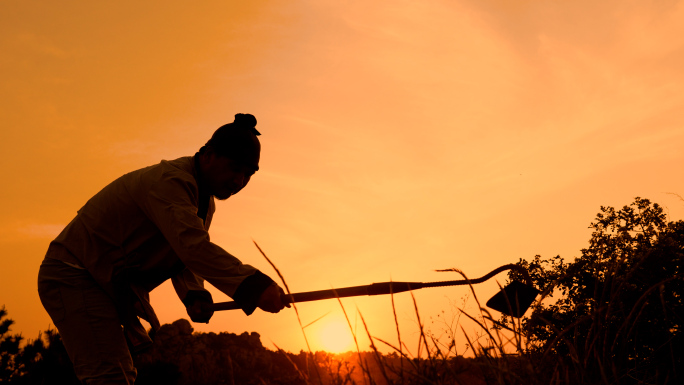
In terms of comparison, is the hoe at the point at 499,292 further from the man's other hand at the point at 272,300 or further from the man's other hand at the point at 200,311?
the man's other hand at the point at 200,311

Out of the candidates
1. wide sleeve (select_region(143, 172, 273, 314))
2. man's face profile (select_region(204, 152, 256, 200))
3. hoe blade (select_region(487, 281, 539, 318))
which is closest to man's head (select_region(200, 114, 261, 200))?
man's face profile (select_region(204, 152, 256, 200))

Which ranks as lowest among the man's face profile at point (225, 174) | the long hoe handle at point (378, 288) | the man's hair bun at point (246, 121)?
the long hoe handle at point (378, 288)

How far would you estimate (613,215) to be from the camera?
59.6 feet

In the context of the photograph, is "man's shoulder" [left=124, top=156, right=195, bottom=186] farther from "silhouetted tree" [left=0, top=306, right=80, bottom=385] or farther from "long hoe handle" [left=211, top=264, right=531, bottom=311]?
"silhouetted tree" [left=0, top=306, right=80, bottom=385]

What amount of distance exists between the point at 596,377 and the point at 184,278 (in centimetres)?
314

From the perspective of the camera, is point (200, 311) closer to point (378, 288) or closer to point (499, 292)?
point (378, 288)

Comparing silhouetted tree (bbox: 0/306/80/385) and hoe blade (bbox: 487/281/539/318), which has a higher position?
silhouetted tree (bbox: 0/306/80/385)

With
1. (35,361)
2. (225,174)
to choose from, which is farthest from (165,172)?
(35,361)

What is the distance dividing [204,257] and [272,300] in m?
0.50

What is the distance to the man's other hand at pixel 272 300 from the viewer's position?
3244mm

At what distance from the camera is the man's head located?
12.5 feet

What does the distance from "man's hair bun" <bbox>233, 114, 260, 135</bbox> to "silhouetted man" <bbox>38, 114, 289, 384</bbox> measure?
0.05ft

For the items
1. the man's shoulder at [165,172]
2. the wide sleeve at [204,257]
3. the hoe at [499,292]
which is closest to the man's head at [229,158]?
the man's shoulder at [165,172]

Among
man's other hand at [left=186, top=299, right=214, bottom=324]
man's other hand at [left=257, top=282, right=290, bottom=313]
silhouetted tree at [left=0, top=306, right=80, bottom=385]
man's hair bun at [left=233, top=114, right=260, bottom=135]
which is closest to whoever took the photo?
man's other hand at [left=257, top=282, right=290, bottom=313]
